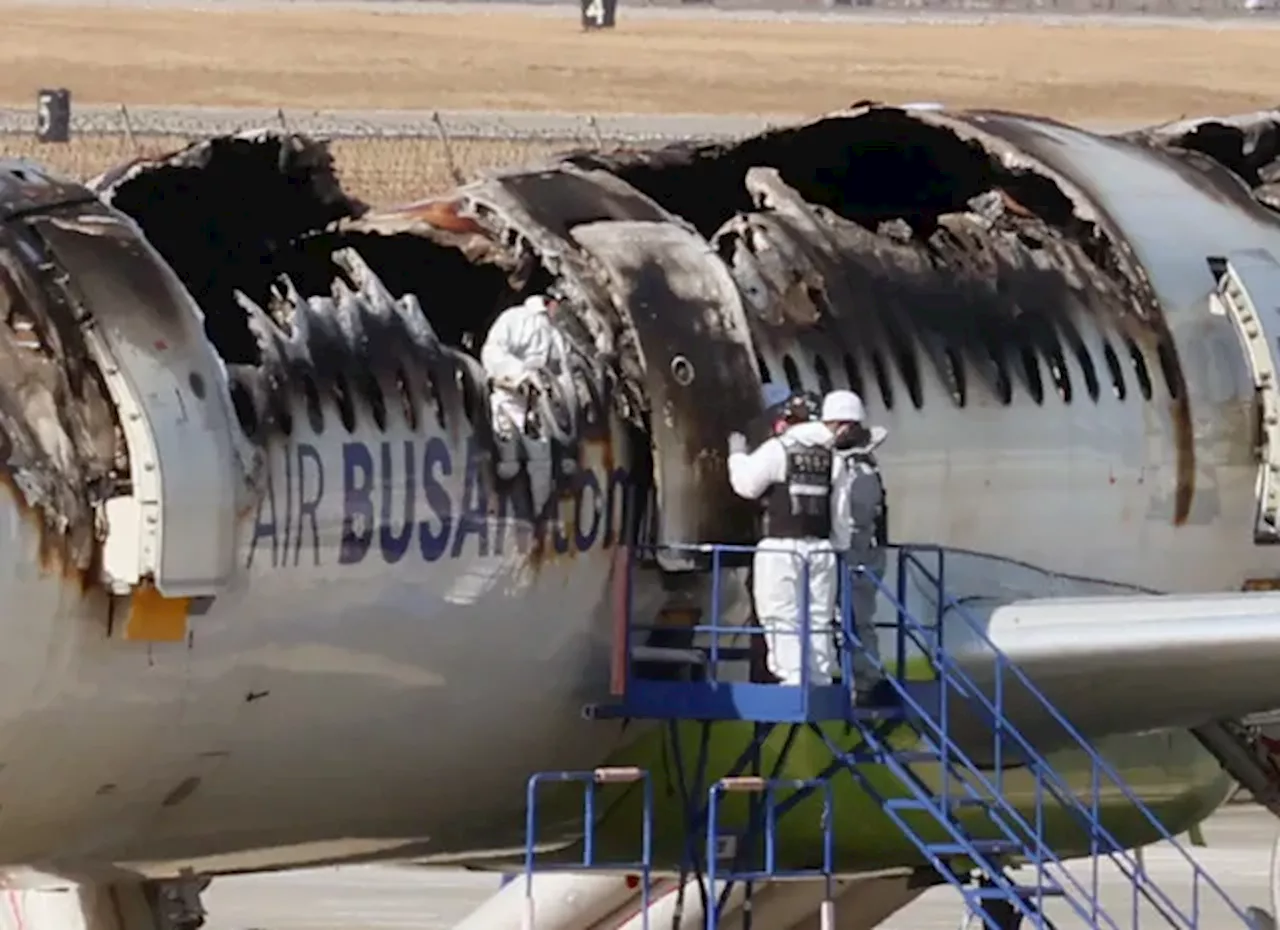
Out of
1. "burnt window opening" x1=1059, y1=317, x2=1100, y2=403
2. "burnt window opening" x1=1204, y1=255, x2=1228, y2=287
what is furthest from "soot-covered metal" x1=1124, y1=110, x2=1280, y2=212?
"burnt window opening" x1=1059, y1=317, x2=1100, y2=403

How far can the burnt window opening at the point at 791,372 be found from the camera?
2341cm

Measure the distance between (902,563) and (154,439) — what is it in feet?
17.7

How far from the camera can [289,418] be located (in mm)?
20312

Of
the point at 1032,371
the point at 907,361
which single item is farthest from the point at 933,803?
the point at 1032,371

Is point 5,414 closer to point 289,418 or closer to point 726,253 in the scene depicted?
point 289,418

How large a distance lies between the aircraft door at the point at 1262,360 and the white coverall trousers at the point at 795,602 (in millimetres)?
5885

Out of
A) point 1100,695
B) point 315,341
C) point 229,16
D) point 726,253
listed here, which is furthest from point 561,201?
point 229,16

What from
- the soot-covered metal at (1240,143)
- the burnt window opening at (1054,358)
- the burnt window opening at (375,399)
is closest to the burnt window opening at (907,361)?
the burnt window opening at (1054,358)

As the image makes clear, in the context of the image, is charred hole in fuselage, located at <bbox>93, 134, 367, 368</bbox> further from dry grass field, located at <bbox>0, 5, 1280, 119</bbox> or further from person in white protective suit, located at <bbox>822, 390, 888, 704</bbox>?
dry grass field, located at <bbox>0, 5, 1280, 119</bbox>

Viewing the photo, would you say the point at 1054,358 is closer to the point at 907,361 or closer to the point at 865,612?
the point at 907,361

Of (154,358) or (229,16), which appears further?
(229,16)

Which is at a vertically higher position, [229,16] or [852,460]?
[852,460]

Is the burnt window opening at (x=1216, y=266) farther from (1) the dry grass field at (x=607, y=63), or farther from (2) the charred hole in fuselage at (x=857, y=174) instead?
(1) the dry grass field at (x=607, y=63)

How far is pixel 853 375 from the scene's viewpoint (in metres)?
24.0
